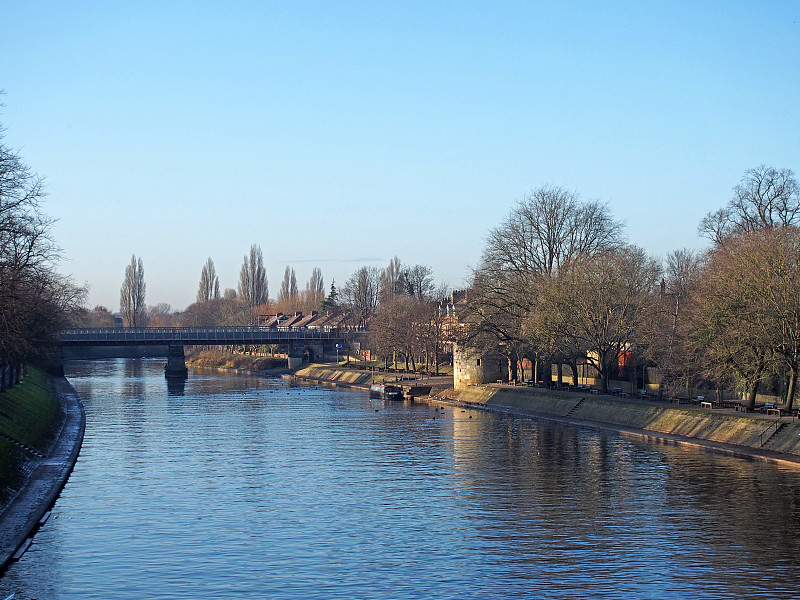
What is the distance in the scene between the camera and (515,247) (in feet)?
334

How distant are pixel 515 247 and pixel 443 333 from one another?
3617 cm

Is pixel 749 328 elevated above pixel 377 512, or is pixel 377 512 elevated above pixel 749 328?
pixel 749 328

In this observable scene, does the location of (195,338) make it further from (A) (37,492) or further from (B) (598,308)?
(A) (37,492)

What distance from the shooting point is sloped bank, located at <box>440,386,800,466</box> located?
5747 cm

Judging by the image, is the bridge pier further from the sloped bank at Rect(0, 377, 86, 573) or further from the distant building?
the sloped bank at Rect(0, 377, 86, 573)

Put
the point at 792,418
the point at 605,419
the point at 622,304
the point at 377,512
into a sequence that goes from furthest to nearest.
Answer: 1. the point at 622,304
2. the point at 605,419
3. the point at 792,418
4. the point at 377,512

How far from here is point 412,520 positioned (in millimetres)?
41312

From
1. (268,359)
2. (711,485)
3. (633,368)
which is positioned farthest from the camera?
(268,359)

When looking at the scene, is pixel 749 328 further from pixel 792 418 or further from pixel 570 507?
pixel 570 507

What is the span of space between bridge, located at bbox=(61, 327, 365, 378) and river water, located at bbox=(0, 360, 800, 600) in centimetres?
8884

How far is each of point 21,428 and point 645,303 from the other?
52.4 meters

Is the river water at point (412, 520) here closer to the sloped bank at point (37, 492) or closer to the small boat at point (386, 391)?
the sloped bank at point (37, 492)

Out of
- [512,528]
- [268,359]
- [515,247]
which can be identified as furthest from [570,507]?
[268,359]

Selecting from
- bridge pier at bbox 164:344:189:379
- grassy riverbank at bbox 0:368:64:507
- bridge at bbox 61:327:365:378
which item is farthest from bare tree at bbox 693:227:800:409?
bridge pier at bbox 164:344:189:379
